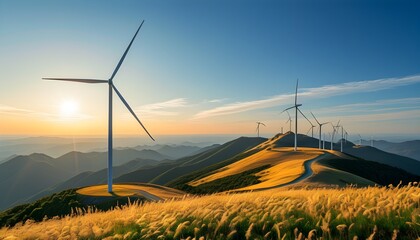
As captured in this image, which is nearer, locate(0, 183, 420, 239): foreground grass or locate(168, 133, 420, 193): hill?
locate(0, 183, 420, 239): foreground grass

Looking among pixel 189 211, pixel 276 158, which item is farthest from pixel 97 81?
pixel 276 158

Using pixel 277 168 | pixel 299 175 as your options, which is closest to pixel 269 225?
pixel 299 175

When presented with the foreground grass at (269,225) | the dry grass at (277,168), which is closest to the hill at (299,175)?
the dry grass at (277,168)

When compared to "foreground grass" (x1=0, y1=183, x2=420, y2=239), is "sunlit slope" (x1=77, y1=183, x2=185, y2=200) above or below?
below

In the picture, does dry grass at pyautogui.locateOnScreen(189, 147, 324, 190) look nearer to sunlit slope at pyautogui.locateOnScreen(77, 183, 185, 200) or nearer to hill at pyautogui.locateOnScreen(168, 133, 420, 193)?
hill at pyautogui.locateOnScreen(168, 133, 420, 193)

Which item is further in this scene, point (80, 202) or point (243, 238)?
point (80, 202)

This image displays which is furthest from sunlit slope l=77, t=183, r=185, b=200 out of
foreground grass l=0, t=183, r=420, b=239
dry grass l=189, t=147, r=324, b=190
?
foreground grass l=0, t=183, r=420, b=239

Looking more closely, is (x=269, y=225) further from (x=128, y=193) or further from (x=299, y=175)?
(x=299, y=175)

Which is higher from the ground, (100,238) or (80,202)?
(100,238)

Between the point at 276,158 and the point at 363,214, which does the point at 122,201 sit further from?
the point at 276,158

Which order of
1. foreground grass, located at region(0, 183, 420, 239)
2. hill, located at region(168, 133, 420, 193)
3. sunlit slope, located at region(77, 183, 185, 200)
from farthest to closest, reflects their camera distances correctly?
hill, located at region(168, 133, 420, 193) → sunlit slope, located at region(77, 183, 185, 200) → foreground grass, located at region(0, 183, 420, 239)

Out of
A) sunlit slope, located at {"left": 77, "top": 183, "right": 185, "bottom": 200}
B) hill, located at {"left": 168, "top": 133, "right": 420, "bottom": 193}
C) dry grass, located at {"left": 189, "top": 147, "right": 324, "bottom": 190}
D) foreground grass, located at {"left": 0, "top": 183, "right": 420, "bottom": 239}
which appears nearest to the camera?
foreground grass, located at {"left": 0, "top": 183, "right": 420, "bottom": 239}
